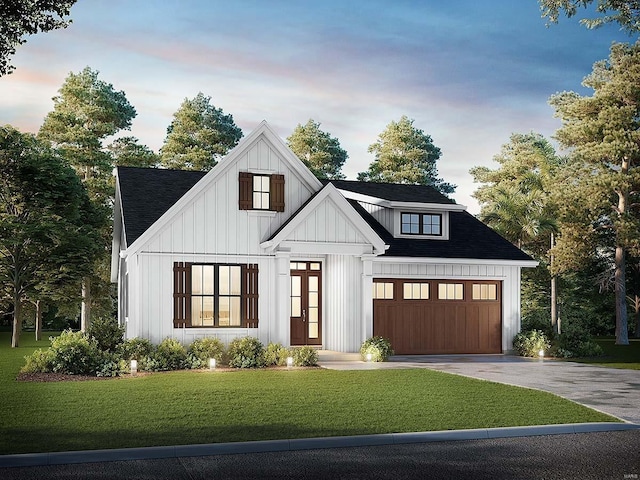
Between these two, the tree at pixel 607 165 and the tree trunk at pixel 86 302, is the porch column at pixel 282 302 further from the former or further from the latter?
the tree at pixel 607 165

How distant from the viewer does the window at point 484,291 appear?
26234mm

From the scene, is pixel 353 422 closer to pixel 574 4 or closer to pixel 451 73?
pixel 574 4

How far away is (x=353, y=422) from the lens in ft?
37.6

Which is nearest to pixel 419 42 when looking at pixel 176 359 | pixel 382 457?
pixel 176 359

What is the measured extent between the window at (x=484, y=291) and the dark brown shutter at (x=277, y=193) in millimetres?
7493

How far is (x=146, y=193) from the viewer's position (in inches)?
1007

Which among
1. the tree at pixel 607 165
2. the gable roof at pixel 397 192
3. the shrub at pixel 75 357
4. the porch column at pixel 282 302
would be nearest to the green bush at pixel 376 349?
the porch column at pixel 282 302

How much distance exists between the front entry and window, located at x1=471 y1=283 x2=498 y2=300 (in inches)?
214

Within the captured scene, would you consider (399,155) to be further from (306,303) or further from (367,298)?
(367,298)

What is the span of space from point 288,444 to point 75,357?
35.0ft

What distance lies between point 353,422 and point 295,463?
258 centimetres

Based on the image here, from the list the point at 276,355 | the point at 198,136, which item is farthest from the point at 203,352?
the point at 198,136

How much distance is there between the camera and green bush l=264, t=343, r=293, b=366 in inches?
820

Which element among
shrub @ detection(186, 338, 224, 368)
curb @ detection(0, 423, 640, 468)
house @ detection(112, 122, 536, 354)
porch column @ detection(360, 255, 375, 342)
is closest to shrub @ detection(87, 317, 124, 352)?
house @ detection(112, 122, 536, 354)
